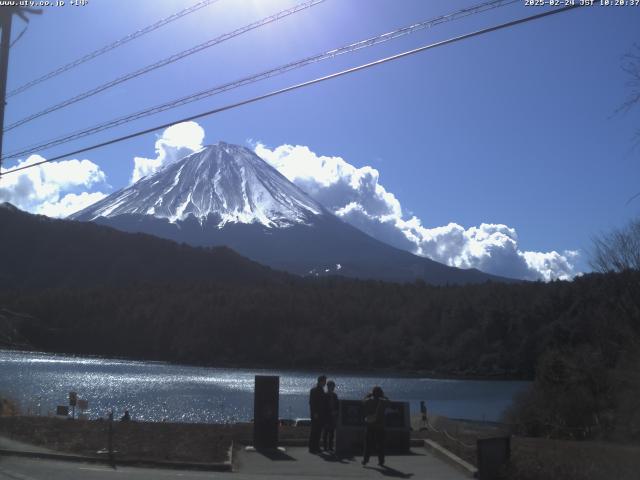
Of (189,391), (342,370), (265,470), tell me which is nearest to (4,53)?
(265,470)

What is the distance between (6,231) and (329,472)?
147163 millimetres

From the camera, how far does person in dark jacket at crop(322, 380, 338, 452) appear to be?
47.6ft

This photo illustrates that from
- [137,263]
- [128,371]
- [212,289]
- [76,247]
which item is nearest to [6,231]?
[76,247]

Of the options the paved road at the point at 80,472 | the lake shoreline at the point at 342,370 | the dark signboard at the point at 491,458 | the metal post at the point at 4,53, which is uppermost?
the metal post at the point at 4,53

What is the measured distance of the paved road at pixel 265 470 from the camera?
12141 millimetres

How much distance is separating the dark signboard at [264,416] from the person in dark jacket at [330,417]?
0.92 metres

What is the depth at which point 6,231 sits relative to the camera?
488 feet

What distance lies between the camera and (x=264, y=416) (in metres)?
14.8

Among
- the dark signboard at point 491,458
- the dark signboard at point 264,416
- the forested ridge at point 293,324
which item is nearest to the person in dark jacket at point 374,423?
the dark signboard at point 264,416

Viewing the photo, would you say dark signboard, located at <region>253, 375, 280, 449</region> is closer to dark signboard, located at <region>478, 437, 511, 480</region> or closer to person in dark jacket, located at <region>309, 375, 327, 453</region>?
person in dark jacket, located at <region>309, 375, 327, 453</region>

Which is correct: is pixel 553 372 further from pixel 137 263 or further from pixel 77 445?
pixel 137 263

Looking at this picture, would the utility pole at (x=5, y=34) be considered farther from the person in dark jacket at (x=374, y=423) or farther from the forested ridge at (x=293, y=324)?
the forested ridge at (x=293, y=324)

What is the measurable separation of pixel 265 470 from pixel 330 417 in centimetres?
196

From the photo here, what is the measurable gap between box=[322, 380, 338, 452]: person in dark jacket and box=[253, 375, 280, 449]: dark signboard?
92cm
